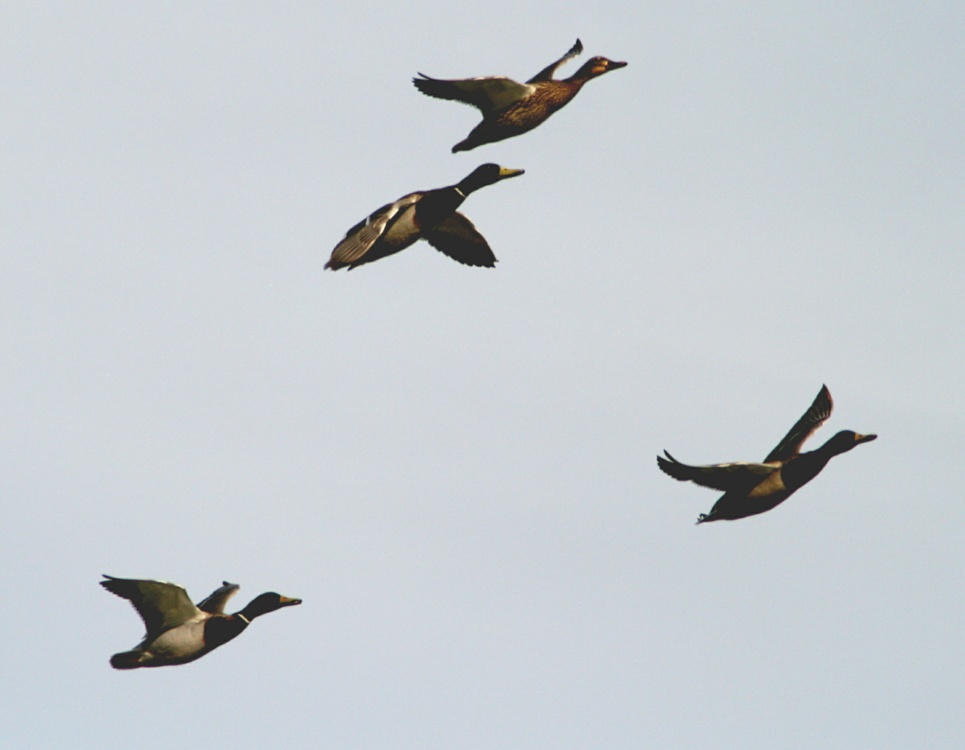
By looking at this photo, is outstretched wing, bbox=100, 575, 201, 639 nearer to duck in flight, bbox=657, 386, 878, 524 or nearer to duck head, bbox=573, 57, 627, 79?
duck in flight, bbox=657, 386, 878, 524

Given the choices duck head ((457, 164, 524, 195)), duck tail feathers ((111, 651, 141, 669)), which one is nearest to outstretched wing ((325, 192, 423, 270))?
duck head ((457, 164, 524, 195))

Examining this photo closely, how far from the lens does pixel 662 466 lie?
25.2 meters

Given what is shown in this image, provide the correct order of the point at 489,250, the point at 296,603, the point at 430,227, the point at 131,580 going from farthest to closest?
the point at 489,250, the point at 430,227, the point at 296,603, the point at 131,580

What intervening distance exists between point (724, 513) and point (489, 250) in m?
7.86

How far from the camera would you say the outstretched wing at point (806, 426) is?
2681cm

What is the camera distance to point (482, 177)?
96.0 feet

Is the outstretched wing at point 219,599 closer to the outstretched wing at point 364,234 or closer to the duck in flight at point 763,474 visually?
the outstretched wing at point 364,234

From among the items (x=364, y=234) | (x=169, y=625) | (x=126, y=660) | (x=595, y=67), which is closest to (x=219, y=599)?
(x=169, y=625)

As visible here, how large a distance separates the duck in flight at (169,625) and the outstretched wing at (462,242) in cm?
816

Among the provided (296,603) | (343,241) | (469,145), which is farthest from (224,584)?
(469,145)

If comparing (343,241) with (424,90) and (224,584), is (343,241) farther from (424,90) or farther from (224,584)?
(224,584)

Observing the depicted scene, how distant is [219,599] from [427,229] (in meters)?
6.71

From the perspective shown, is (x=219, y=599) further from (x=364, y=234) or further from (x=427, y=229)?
(x=427, y=229)

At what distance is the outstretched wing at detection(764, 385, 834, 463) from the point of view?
26.8 metres
